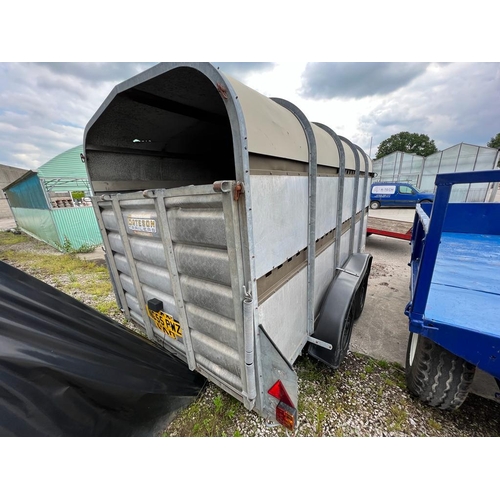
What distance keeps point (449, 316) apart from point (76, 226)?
12.3m

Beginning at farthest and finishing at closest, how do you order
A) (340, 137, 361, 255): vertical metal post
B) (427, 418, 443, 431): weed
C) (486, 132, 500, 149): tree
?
1. (486, 132, 500, 149): tree
2. (340, 137, 361, 255): vertical metal post
3. (427, 418, 443, 431): weed

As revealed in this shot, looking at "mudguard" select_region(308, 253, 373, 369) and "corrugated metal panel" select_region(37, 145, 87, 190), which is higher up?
"corrugated metal panel" select_region(37, 145, 87, 190)

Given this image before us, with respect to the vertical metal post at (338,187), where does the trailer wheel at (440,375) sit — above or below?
below

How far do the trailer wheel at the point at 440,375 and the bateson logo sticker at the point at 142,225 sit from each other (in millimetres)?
2691

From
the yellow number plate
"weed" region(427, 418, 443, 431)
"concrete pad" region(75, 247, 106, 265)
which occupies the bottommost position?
"concrete pad" region(75, 247, 106, 265)

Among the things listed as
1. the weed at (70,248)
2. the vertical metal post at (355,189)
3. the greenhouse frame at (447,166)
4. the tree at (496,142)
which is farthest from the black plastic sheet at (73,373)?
the tree at (496,142)

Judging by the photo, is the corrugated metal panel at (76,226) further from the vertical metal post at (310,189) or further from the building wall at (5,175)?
the building wall at (5,175)

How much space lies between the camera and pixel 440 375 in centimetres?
202

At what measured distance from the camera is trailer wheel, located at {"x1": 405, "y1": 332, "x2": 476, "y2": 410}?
76.4 inches

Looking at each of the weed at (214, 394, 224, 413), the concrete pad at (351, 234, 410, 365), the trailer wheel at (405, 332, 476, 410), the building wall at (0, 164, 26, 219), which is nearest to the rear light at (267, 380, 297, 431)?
the weed at (214, 394, 224, 413)

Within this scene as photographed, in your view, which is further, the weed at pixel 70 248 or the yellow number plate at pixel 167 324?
the weed at pixel 70 248

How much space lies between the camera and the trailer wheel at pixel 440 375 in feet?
6.37

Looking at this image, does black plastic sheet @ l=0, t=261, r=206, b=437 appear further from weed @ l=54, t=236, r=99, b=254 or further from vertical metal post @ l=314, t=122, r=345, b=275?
weed @ l=54, t=236, r=99, b=254

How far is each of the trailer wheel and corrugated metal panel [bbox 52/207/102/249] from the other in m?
10.7
